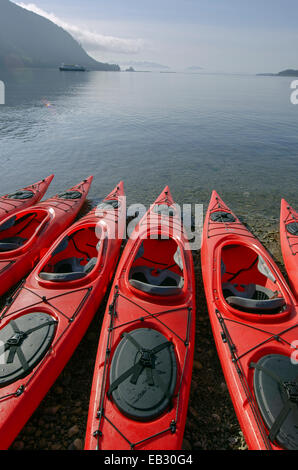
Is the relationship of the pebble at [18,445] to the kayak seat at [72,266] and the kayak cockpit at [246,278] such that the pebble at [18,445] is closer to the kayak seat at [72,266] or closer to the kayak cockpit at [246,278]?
the kayak seat at [72,266]

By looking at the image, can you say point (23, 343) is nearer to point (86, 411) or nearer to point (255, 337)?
point (86, 411)

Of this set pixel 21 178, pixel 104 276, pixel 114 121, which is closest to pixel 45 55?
pixel 114 121

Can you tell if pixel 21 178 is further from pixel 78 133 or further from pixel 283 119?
pixel 283 119

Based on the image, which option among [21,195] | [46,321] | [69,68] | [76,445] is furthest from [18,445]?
[69,68]

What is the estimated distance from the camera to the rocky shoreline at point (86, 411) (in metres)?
4.03

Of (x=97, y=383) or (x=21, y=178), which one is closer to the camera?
(x=97, y=383)

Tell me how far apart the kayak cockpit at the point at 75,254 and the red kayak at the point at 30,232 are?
2.41 ft

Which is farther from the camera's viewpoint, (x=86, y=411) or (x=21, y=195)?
(x=21, y=195)

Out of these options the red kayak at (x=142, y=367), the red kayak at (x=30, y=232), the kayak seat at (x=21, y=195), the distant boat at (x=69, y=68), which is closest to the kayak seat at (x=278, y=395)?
the red kayak at (x=142, y=367)

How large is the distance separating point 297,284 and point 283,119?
112 ft

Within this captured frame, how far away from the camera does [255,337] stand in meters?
4.72

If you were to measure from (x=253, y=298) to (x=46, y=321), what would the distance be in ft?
16.6

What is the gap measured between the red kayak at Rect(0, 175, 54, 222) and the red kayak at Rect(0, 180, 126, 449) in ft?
11.2

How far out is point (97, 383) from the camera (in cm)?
409
